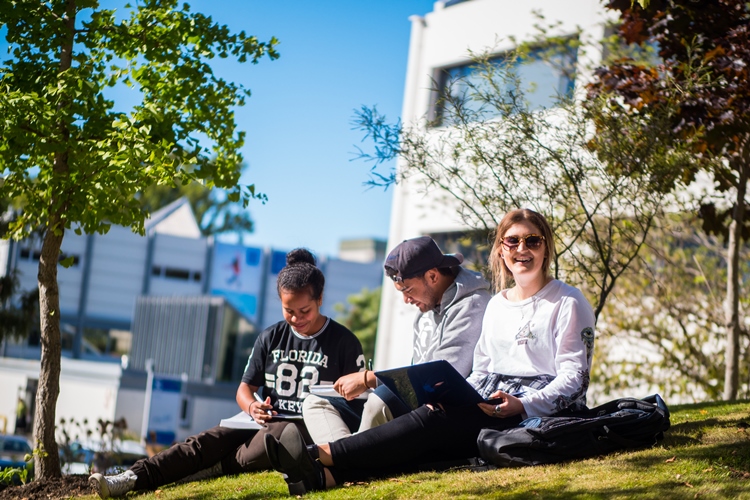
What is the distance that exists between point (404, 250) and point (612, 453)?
1.72 m

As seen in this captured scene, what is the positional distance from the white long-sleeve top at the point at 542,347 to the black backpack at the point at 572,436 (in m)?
0.13

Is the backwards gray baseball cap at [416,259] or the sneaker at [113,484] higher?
the backwards gray baseball cap at [416,259]

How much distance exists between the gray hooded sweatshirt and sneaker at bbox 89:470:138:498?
189 cm

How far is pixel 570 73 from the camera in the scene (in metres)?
12.5

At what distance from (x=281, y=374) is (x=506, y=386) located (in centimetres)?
151

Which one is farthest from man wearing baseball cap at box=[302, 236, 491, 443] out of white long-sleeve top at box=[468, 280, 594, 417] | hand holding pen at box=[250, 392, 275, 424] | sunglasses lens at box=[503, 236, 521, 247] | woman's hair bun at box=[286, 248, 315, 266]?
woman's hair bun at box=[286, 248, 315, 266]

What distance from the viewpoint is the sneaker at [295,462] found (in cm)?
444

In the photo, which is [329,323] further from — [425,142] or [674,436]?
[425,142]

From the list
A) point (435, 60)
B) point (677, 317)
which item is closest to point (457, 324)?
point (677, 317)

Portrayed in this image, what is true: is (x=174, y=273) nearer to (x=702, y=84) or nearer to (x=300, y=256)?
(x=702, y=84)

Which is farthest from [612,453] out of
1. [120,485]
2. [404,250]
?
[120,485]

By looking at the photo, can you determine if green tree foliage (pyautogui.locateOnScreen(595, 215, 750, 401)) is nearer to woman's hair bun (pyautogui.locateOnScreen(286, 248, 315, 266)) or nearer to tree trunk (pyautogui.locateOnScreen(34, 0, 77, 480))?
woman's hair bun (pyautogui.locateOnScreen(286, 248, 315, 266))

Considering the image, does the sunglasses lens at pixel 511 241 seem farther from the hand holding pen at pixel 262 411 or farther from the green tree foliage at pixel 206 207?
the green tree foliage at pixel 206 207

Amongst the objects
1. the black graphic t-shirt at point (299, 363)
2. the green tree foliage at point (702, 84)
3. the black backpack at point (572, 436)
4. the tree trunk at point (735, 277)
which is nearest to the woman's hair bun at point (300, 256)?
the black graphic t-shirt at point (299, 363)
